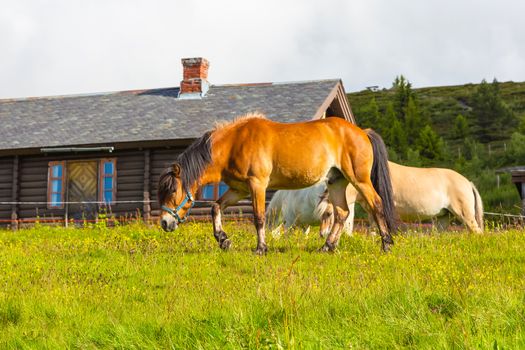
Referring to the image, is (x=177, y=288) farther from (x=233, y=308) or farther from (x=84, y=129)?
(x=84, y=129)

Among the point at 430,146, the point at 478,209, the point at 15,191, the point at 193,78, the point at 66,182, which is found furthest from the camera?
the point at 430,146

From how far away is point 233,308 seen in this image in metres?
4.35

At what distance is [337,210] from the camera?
8.34 metres

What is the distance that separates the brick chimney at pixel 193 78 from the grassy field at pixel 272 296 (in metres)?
15.0

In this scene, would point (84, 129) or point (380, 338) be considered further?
point (84, 129)

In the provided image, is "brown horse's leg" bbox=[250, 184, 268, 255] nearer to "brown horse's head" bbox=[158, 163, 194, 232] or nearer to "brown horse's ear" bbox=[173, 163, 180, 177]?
"brown horse's head" bbox=[158, 163, 194, 232]

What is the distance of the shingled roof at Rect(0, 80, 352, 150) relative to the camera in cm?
2008

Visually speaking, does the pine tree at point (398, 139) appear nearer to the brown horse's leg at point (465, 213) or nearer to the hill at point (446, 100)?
the hill at point (446, 100)

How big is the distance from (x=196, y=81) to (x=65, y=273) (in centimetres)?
1688

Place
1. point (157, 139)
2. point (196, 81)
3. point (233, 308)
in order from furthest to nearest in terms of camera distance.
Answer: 1. point (196, 81)
2. point (157, 139)
3. point (233, 308)

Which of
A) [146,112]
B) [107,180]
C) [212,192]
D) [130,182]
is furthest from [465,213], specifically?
[146,112]

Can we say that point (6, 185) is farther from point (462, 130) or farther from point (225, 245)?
point (462, 130)

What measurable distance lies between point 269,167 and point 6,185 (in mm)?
16519

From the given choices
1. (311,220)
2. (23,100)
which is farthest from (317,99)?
(23,100)
